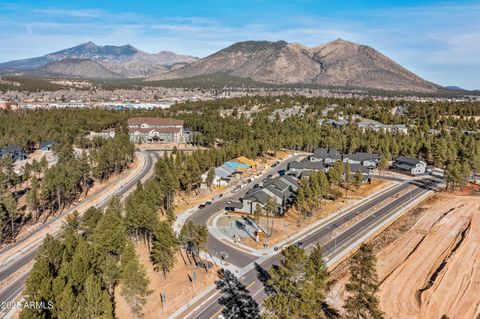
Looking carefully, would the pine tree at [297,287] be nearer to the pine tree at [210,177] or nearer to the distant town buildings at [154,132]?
the pine tree at [210,177]

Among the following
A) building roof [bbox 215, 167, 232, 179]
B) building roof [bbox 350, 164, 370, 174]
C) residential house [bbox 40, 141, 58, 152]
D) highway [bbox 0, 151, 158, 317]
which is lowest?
highway [bbox 0, 151, 158, 317]

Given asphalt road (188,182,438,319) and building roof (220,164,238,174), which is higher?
building roof (220,164,238,174)

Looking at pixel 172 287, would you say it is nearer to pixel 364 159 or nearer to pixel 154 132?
pixel 364 159

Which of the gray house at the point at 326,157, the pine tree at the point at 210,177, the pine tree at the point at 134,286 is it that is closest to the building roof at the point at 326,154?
the gray house at the point at 326,157

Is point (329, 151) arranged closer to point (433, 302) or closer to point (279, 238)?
point (279, 238)

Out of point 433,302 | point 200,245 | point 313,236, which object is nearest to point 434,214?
point 313,236

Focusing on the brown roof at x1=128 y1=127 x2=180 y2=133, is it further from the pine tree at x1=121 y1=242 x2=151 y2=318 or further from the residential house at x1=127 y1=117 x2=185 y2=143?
the pine tree at x1=121 y1=242 x2=151 y2=318

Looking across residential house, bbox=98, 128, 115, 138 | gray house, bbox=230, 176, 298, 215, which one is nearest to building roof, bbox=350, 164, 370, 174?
gray house, bbox=230, 176, 298, 215
